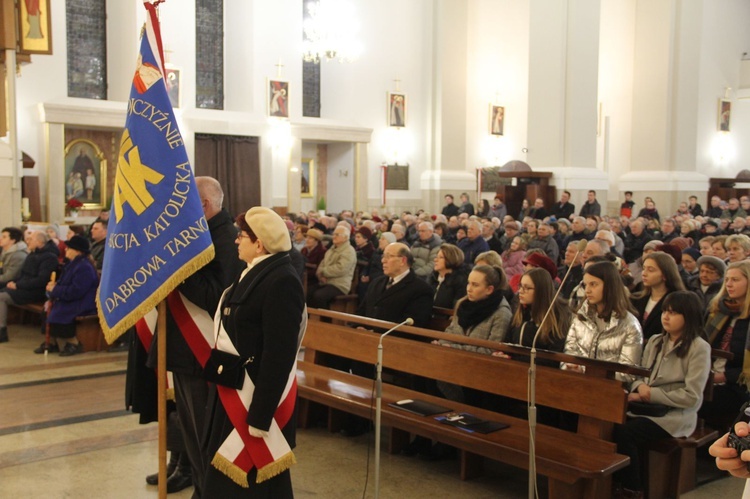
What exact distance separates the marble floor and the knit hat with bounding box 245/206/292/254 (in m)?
1.77

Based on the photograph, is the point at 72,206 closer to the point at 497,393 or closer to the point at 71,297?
the point at 71,297

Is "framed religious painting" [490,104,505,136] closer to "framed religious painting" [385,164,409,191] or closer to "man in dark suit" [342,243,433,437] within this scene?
"framed religious painting" [385,164,409,191]

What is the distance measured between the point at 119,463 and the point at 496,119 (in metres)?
20.7

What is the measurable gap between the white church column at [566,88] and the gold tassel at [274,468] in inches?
626

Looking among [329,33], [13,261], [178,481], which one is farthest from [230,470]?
[329,33]

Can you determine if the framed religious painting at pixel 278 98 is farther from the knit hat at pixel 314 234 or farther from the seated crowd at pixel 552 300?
the knit hat at pixel 314 234

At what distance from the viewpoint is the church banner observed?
3.66 m

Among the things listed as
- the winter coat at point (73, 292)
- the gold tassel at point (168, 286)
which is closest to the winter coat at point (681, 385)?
the gold tassel at point (168, 286)

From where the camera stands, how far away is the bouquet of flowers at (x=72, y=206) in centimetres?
1681

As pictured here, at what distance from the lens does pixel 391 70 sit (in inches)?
871

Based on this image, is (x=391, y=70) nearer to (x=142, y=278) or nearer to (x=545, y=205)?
(x=545, y=205)

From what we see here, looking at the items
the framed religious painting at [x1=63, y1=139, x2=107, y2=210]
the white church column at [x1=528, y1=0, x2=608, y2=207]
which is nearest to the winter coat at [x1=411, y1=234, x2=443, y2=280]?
the white church column at [x1=528, y1=0, x2=608, y2=207]

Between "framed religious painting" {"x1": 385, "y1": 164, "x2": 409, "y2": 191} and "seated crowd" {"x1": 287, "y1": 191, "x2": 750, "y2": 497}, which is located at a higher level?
"framed religious painting" {"x1": 385, "y1": 164, "x2": 409, "y2": 191}

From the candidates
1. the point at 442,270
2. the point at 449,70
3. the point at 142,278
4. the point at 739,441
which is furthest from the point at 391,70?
the point at 739,441
